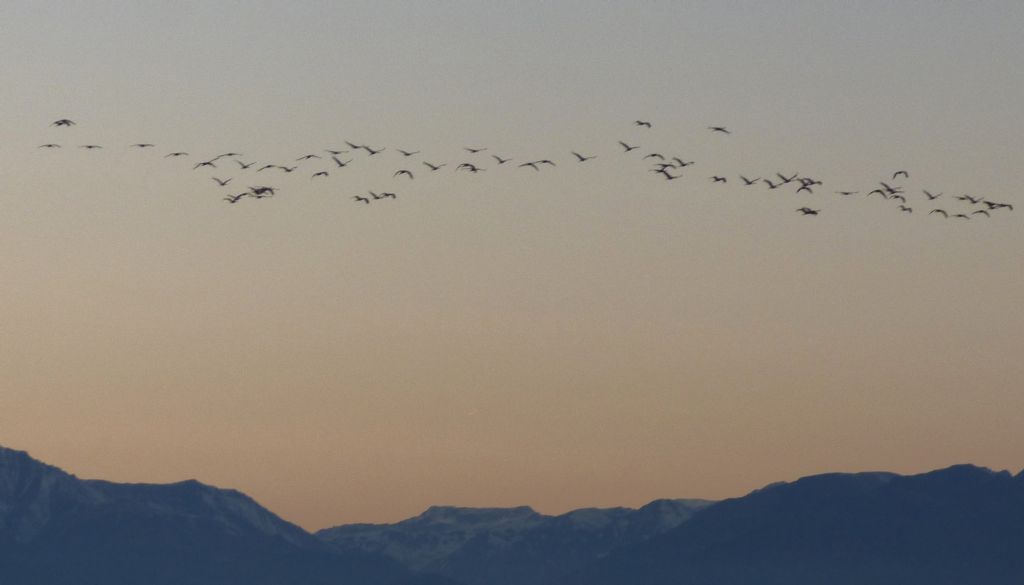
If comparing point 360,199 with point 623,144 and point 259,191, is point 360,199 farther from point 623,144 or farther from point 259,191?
point 623,144

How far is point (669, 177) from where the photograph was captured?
172m

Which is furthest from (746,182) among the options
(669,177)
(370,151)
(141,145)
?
(141,145)

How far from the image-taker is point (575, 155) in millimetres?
170000

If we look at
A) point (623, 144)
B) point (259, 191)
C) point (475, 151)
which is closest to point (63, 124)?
point (259, 191)

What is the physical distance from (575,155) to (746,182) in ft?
44.9

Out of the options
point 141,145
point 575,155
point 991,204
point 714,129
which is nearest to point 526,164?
point 575,155

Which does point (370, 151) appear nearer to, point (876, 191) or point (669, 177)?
point (669, 177)

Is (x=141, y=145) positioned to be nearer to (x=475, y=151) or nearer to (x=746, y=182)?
(x=475, y=151)

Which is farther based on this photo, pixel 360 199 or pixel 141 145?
pixel 360 199

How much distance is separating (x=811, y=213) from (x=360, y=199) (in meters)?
37.3

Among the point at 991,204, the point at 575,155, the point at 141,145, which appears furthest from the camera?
the point at 991,204

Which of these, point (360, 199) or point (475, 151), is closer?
point (475, 151)

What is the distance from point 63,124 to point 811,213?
59619 millimetres

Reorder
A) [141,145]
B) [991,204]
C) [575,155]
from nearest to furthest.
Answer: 1. [141,145]
2. [575,155]
3. [991,204]
